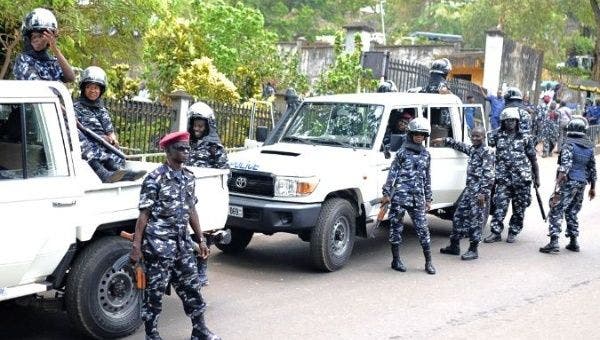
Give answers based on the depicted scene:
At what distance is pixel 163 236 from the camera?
5633mm

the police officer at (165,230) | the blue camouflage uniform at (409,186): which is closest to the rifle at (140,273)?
the police officer at (165,230)

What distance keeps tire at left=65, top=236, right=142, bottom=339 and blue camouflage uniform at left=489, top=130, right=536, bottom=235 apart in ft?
19.7

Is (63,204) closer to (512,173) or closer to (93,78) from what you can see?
(93,78)

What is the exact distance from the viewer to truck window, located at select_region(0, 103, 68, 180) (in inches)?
218

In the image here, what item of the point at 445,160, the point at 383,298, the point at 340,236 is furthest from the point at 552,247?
the point at 383,298

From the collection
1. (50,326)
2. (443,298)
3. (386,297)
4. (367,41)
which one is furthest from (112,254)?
(367,41)

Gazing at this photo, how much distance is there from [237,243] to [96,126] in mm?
2833

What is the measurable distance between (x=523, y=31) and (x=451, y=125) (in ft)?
98.0

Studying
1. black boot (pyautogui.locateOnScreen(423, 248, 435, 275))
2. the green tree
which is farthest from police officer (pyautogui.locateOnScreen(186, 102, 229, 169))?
the green tree

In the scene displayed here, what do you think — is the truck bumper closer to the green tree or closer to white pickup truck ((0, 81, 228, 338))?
white pickup truck ((0, 81, 228, 338))

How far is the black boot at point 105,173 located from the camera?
645 cm

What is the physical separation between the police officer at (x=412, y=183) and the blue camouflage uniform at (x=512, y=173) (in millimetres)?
2186

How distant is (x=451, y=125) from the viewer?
34.4 feet

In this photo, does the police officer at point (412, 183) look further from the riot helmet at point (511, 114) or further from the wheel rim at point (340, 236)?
the riot helmet at point (511, 114)
